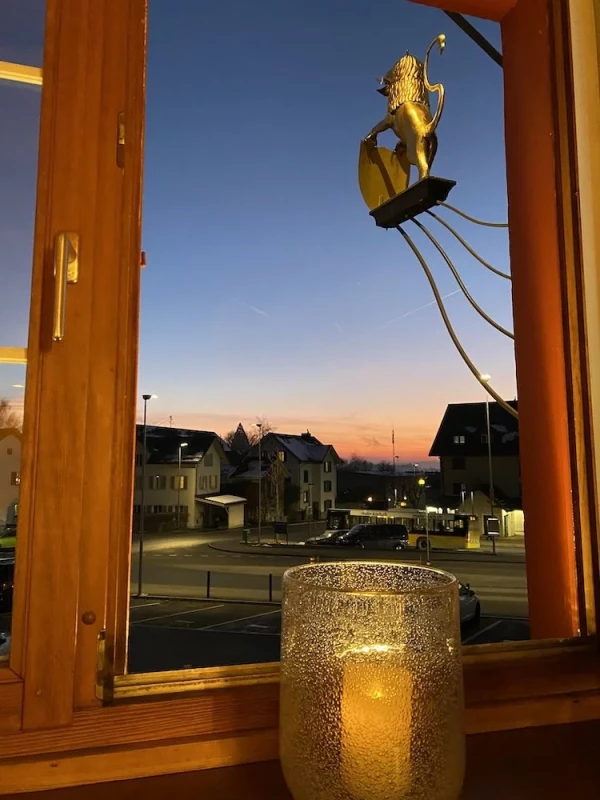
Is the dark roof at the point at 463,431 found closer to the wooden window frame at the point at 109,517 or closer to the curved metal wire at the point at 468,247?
the curved metal wire at the point at 468,247

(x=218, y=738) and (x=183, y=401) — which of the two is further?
(x=183, y=401)

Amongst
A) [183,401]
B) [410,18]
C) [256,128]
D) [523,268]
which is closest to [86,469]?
[523,268]

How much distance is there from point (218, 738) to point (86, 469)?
1.06 feet

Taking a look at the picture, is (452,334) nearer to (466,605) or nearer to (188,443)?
(466,605)

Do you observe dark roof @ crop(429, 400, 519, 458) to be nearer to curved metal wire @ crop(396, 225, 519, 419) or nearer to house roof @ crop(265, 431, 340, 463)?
house roof @ crop(265, 431, 340, 463)

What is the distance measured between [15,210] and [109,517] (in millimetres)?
408

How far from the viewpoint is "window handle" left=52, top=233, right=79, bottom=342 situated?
604 mm

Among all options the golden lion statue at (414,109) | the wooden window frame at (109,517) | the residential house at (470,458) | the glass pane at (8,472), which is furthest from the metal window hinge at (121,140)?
the residential house at (470,458)

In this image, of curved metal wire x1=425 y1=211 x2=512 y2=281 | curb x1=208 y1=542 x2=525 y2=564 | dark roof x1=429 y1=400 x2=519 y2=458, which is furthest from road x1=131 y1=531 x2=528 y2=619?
curved metal wire x1=425 y1=211 x2=512 y2=281

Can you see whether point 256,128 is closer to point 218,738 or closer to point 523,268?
point 523,268

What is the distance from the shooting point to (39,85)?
2.31ft

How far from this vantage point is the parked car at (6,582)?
0.60 m

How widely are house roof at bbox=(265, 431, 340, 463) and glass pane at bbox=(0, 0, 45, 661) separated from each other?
1839 millimetres

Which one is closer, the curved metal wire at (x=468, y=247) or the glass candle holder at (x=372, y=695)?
the glass candle holder at (x=372, y=695)
